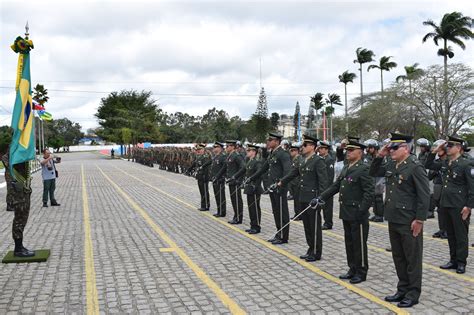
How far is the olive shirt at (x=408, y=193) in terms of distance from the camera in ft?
15.5

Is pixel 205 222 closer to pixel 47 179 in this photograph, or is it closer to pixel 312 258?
pixel 312 258

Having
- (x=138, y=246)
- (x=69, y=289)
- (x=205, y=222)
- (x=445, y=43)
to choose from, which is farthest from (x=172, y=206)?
(x=445, y=43)

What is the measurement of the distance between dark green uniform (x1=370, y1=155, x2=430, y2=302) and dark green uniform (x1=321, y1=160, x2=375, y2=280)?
0.58 metres

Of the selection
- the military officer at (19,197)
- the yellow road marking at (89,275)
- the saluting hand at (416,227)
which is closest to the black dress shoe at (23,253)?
the military officer at (19,197)

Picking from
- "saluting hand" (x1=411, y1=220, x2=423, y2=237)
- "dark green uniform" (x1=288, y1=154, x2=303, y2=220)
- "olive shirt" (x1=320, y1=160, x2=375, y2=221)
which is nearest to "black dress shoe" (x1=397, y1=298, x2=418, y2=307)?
"saluting hand" (x1=411, y1=220, x2=423, y2=237)

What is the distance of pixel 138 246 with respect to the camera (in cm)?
787

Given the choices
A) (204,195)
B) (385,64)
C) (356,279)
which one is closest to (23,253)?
(356,279)

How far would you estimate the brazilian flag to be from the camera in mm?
6777

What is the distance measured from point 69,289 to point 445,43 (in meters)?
37.8

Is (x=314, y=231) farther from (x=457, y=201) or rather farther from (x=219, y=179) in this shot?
(x=219, y=179)

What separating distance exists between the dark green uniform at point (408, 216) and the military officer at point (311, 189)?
1.76 meters

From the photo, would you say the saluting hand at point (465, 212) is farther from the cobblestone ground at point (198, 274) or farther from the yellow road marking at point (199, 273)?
the yellow road marking at point (199, 273)

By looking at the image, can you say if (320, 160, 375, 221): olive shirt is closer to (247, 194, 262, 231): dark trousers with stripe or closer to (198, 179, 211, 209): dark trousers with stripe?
(247, 194, 262, 231): dark trousers with stripe

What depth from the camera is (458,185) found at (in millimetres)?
6293
